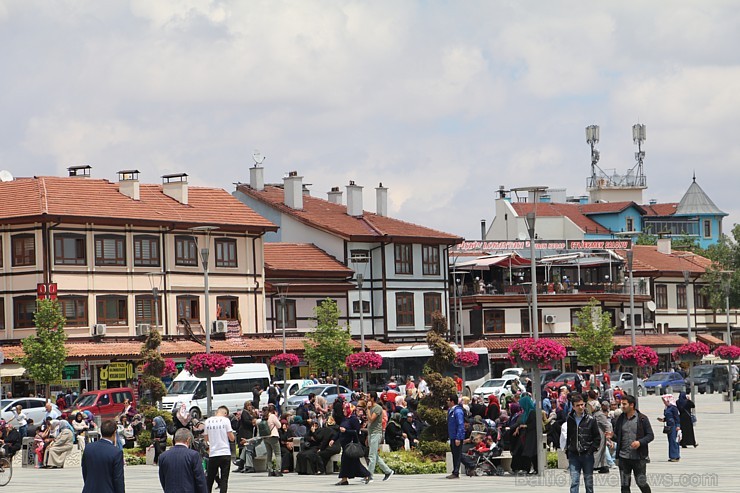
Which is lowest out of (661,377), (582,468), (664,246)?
(661,377)

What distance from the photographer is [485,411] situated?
34750mm

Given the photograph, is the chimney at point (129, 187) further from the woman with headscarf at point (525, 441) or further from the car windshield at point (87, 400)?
the woman with headscarf at point (525, 441)

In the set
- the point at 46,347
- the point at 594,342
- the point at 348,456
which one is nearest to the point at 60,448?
the point at 348,456

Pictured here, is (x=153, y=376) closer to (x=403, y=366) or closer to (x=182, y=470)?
(x=182, y=470)

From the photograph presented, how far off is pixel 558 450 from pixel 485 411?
5.19 m

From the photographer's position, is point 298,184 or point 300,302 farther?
point 298,184

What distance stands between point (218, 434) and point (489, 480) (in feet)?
22.5

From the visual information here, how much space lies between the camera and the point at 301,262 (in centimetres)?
7525

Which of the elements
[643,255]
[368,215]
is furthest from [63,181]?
[643,255]

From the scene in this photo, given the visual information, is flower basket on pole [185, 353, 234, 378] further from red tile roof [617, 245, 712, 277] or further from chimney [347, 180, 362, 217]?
red tile roof [617, 245, 712, 277]

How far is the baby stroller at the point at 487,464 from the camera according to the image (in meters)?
28.8

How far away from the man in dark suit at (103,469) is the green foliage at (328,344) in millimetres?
52943

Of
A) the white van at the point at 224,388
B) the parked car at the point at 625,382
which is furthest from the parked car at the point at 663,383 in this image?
the white van at the point at 224,388

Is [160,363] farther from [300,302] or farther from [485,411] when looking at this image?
[300,302]
